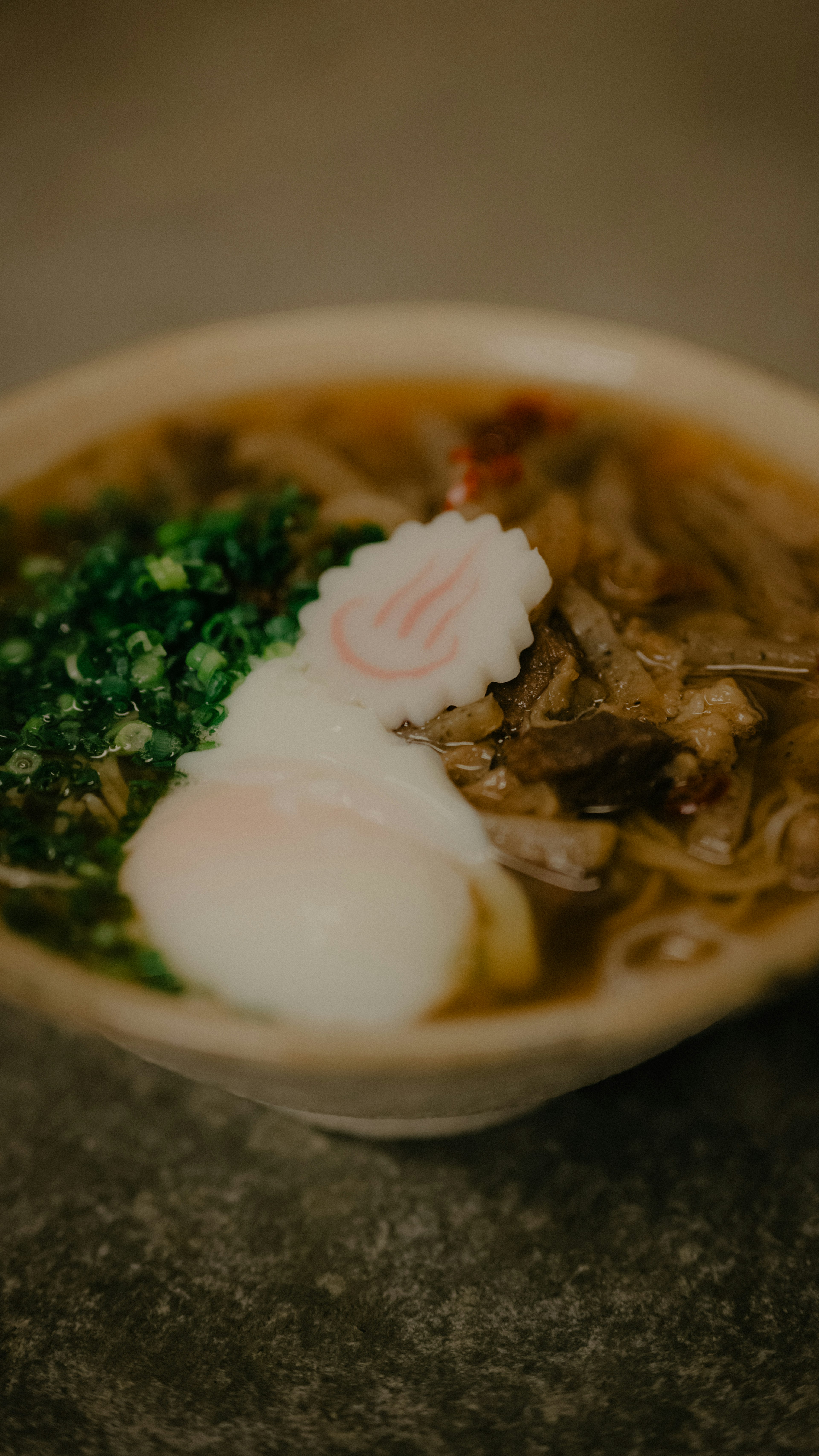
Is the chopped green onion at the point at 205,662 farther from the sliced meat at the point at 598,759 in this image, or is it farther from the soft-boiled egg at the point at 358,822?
the sliced meat at the point at 598,759

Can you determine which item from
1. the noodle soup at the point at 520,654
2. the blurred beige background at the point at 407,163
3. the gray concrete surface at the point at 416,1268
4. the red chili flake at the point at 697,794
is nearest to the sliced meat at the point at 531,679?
the noodle soup at the point at 520,654

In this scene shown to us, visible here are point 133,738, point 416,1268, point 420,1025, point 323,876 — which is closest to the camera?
point 420,1025

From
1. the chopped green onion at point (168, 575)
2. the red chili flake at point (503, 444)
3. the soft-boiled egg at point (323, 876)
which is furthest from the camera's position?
the red chili flake at point (503, 444)

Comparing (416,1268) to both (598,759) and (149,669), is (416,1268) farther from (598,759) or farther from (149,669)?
(149,669)

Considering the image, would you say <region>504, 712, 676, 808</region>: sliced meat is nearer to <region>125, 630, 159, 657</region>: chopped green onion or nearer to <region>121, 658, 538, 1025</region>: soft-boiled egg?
<region>121, 658, 538, 1025</region>: soft-boiled egg

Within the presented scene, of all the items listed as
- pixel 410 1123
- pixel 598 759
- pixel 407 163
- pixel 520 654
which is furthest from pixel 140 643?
pixel 407 163
